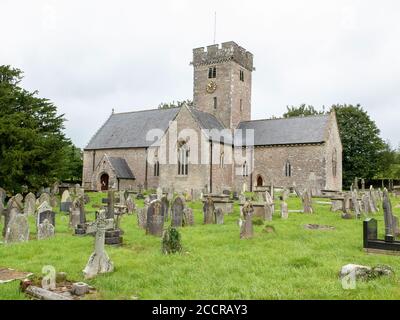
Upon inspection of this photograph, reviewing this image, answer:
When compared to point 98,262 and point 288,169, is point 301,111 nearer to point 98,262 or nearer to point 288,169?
point 288,169

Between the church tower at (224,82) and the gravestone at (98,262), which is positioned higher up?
the church tower at (224,82)

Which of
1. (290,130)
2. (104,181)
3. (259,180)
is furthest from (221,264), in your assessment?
(104,181)

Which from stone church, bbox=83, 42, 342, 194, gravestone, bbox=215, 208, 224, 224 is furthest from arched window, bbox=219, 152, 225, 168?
gravestone, bbox=215, 208, 224, 224

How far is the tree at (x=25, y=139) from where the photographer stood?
63.1 feet

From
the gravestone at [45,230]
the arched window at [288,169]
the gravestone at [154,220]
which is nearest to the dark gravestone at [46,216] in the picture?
the gravestone at [45,230]

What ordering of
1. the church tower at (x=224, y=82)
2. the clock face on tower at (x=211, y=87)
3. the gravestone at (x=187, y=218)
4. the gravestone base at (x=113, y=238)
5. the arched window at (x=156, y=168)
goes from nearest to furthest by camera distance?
the gravestone base at (x=113, y=238)
the gravestone at (x=187, y=218)
the arched window at (x=156, y=168)
the church tower at (x=224, y=82)
the clock face on tower at (x=211, y=87)

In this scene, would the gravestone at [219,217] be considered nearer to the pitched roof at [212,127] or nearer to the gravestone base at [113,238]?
the gravestone base at [113,238]

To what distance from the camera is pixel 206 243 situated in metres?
10.4

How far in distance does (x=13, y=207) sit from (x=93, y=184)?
925 inches

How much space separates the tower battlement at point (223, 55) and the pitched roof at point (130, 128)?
18.6 feet

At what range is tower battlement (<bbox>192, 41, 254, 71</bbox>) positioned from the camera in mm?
37344

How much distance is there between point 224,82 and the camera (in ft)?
123
